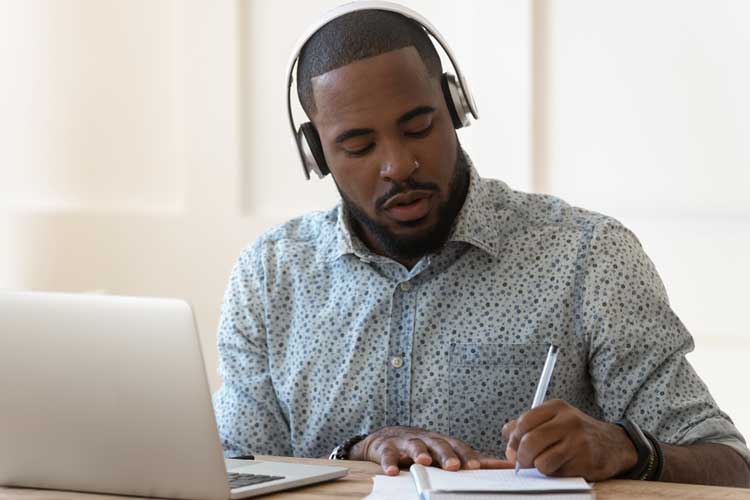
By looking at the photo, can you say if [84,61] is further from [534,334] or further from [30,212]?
[534,334]

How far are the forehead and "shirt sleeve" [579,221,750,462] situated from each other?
1.12ft

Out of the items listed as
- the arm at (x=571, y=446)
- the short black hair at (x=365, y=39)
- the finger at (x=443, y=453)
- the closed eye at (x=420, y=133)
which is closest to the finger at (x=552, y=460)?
the arm at (x=571, y=446)

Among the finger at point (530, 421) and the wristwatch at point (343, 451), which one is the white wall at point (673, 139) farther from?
the finger at point (530, 421)

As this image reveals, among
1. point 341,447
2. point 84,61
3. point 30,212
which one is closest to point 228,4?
point 84,61

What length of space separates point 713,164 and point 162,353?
5.10ft

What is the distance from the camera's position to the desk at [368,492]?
1316 millimetres

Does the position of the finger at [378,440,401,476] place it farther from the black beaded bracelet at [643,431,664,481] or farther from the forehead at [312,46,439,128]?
the forehead at [312,46,439,128]

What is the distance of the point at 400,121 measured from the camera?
5.85ft

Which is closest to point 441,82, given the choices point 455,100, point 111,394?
point 455,100

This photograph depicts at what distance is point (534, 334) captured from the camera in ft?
5.90

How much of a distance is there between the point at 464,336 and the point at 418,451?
1.24ft

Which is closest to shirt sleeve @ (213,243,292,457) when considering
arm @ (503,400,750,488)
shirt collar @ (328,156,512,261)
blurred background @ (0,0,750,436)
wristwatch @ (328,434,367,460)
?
shirt collar @ (328,156,512,261)

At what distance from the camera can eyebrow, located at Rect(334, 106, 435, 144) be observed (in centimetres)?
178

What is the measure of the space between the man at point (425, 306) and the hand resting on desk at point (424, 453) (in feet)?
0.29
